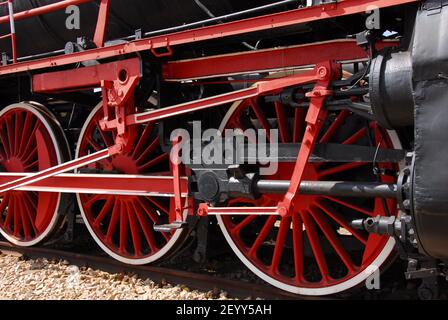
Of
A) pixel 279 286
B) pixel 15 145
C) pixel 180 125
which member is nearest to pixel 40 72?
pixel 15 145

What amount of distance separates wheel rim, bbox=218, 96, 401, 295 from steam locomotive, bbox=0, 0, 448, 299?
0.5 inches

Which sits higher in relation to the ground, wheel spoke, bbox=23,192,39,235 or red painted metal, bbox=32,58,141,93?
red painted metal, bbox=32,58,141,93

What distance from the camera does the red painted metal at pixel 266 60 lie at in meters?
2.63

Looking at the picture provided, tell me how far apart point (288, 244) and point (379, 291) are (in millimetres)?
746

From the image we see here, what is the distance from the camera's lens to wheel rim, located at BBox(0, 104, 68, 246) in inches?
169

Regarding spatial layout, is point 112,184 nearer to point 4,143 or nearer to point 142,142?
point 142,142

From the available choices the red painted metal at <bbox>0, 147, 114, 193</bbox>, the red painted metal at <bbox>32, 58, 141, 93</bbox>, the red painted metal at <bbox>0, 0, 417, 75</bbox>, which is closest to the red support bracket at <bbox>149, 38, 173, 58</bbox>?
the red painted metal at <bbox>0, 0, 417, 75</bbox>

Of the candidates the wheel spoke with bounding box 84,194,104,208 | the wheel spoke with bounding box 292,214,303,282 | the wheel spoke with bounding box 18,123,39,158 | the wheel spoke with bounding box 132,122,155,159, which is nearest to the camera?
the wheel spoke with bounding box 292,214,303,282

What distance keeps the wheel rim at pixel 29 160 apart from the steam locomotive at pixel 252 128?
0.02 meters

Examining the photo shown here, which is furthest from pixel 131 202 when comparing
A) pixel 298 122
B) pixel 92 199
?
pixel 298 122

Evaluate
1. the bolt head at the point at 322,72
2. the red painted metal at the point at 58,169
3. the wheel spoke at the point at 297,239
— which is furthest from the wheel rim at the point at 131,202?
the bolt head at the point at 322,72

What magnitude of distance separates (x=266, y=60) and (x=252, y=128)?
0.65m

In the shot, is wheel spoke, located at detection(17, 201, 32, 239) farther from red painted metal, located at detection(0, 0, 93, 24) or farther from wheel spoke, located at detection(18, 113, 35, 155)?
red painted metal, located at detection(0, 0, 93, 24)
